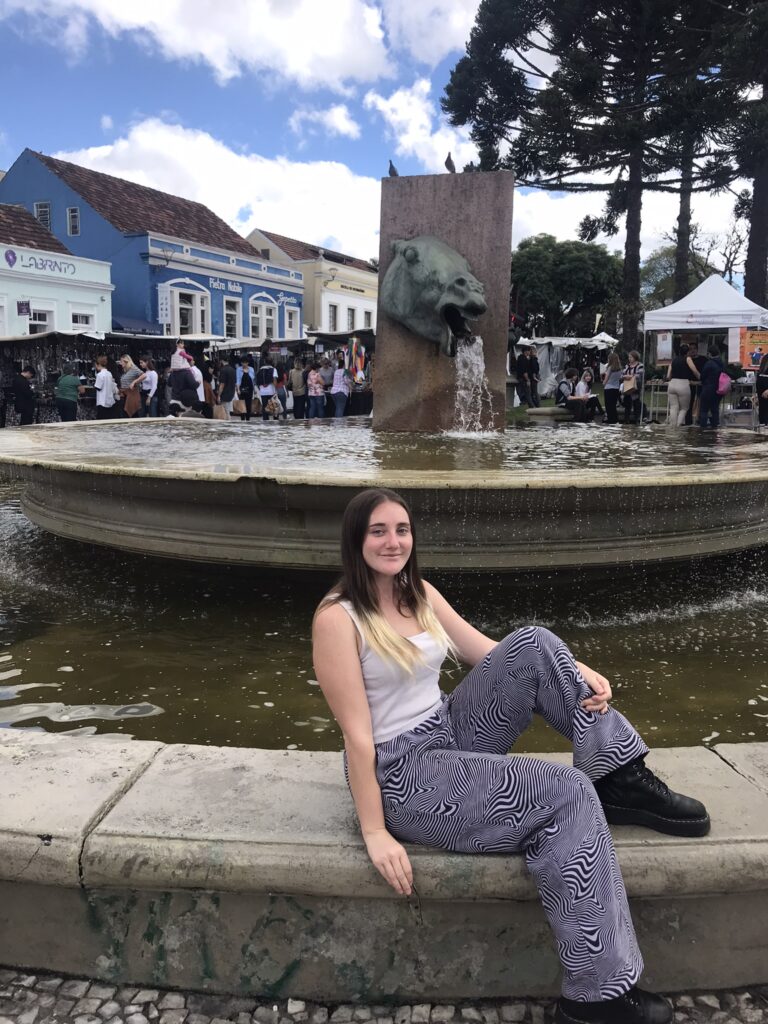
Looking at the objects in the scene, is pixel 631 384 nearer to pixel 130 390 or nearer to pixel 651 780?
pixel 130 390

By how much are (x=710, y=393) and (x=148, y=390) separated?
10.5 metres

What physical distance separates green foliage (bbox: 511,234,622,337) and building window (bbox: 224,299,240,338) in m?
18.9

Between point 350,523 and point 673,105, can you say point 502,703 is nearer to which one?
point 350,523

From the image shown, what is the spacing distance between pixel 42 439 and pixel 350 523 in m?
5.00

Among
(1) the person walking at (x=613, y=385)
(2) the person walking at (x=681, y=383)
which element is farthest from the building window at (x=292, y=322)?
(2) the person walking at (x=681, y=383)

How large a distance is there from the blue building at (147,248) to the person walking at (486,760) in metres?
32.0

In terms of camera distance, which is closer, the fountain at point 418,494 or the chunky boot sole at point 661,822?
the chunky boot sole at point 661,822

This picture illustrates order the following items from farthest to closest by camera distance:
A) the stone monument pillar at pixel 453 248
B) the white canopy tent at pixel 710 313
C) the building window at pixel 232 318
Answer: the building window at pixel 232 318 < the white canopy tent at pixel 710 313 < the stone monument pillar at pixel 453 248

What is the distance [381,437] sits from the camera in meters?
8.02

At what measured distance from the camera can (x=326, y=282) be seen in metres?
46.8

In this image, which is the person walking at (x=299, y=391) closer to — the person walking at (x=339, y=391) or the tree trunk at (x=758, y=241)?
the person walking at (x=339, y=391)

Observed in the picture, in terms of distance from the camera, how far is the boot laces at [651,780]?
200cm

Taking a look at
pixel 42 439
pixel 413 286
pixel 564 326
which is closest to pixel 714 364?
pixel 413 286

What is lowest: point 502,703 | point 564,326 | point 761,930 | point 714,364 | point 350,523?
point 761,930
